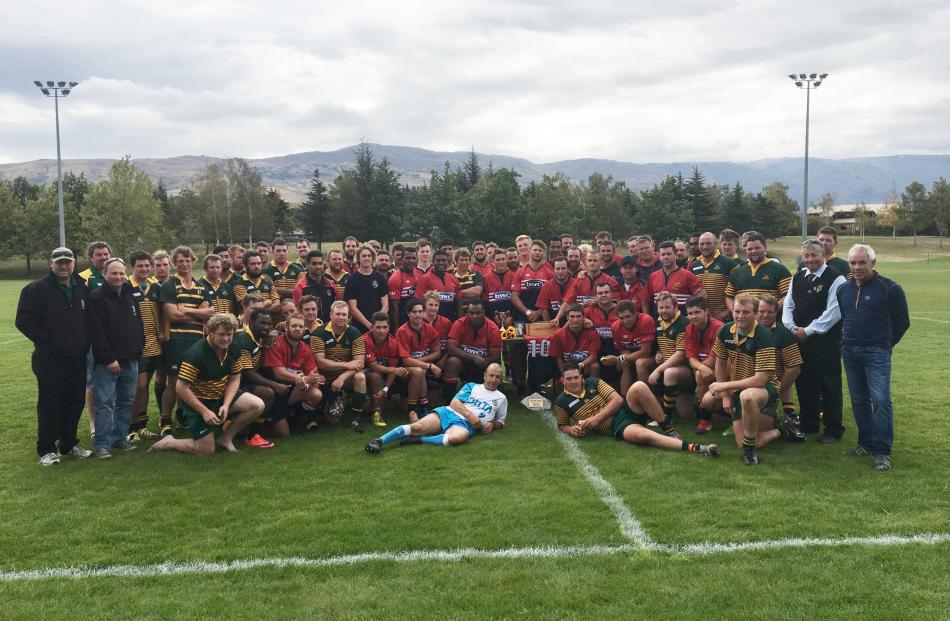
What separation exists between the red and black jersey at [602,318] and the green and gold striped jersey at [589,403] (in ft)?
3.93

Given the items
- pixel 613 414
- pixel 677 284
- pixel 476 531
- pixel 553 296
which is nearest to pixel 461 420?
pixel 613 414

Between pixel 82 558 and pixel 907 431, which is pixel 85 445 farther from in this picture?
pixel 907 431

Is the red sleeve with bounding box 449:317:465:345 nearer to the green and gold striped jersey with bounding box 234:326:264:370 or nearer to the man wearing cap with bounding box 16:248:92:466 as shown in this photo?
the green and gold striped jersey with bounding box 234:326:264:370

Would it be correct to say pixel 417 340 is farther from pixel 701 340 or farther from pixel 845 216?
pixel 845 216

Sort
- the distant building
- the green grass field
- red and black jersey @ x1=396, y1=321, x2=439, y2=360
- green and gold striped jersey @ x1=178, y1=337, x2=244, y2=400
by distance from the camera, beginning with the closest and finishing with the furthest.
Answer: the green grass field → green and gold striped jersey @ x1=178, y1=337, x2=244, y2=400 → red and black jersey @ x1=396, y1=321, x2=439, y2=360 → the distant building

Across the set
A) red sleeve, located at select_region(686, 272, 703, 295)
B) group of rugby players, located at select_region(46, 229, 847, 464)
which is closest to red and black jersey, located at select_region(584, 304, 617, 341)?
group of rugby players, located at select_region(46, 229, 847, 464)

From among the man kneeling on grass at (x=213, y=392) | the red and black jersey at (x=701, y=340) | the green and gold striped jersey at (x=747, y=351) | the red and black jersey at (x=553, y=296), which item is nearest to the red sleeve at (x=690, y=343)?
the red and black jersey at (x=701, y=340)

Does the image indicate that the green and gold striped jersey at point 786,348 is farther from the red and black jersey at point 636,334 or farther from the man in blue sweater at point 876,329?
the red and black jersey at point 636,334

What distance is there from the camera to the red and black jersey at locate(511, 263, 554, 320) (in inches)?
377

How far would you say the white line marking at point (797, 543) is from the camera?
4207mm

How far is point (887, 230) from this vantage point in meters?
79.2

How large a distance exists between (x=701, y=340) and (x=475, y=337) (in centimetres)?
268

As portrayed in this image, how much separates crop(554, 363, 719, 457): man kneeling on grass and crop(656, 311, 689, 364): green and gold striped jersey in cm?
87

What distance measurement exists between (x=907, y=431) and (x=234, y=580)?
262 inches
